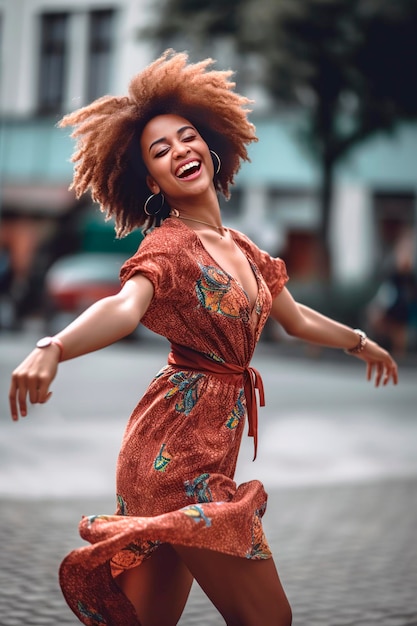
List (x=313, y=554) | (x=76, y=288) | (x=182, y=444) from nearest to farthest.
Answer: (x=182, y=444), (x=313, y=554), (x=76, y=288)

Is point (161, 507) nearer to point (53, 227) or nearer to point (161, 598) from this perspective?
point (161, 598)

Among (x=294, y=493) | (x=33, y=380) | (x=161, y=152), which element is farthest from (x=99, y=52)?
(x=33, y=380)

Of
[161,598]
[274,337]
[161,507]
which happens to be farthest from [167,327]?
[274,337]

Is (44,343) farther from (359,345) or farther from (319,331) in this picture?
(359,345)

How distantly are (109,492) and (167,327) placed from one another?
4474mm

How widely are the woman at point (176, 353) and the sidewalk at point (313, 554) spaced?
5.19 feet

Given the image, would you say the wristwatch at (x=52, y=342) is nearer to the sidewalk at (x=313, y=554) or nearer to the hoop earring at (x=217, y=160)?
the hoop earring at (x=217, y=160)

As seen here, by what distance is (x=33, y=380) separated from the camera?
2.81 meters

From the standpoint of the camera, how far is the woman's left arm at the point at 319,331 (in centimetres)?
389

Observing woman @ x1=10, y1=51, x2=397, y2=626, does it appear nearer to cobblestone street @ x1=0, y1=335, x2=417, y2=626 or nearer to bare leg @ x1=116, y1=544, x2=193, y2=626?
bare leg @ x1=116, y1=544, x2=193, y2=626

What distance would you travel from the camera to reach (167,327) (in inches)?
134

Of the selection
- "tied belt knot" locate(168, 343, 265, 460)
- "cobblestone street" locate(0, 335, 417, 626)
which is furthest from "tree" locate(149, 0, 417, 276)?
"tied belt knot" locate(168, 343, 265, 460)

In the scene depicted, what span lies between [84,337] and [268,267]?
964 mm

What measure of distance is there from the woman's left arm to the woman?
0.04 m
